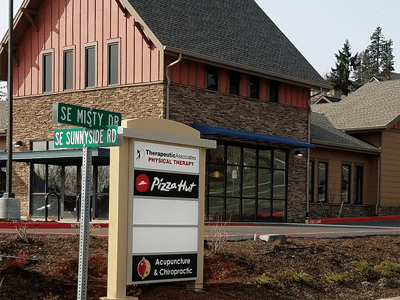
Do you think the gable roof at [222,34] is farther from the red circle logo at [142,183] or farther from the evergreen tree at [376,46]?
the evergreen tree at [376,46]

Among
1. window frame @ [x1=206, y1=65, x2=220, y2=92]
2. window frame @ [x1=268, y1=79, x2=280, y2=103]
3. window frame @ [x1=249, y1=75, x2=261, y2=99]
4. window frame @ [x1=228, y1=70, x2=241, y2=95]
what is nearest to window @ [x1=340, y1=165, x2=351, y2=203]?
window frame @ [x1=268, y1=79, x2=280, y2=103]

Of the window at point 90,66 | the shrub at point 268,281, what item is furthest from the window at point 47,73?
the shrub at point 268,281

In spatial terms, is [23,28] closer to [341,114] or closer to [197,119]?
[197,119]

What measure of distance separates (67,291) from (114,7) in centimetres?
1840

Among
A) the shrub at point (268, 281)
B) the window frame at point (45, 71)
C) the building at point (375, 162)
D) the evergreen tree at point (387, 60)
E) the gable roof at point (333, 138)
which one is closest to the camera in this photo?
the shrub at point (268, 281)

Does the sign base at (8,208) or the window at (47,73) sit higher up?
the window at (47,73)

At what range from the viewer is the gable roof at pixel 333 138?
33.8m

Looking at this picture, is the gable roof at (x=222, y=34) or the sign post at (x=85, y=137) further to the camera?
the gable roof at (x=222, y=34)

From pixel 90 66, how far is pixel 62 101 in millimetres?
2071

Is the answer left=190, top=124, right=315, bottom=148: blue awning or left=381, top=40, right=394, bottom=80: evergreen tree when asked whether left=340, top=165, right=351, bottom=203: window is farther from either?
left=381, top=40, right=394, bottom=80: evergreen tree

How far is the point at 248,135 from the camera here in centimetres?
2744

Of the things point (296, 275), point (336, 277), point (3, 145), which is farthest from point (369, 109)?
point (296, 275)

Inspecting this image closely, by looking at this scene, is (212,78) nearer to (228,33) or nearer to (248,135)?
(248,135)

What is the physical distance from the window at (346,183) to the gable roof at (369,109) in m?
2.32
